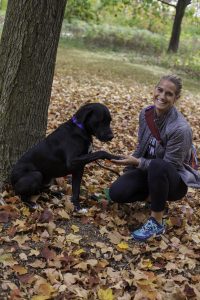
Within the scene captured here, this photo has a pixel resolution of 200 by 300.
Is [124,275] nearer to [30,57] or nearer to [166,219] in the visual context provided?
[166,219]

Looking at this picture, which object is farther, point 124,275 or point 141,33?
point 141,33

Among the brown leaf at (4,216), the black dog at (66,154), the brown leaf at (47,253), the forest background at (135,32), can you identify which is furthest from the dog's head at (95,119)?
the forest background at (135,32)

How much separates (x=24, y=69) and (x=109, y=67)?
14046 mm

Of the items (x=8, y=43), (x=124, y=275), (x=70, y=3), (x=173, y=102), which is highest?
(x=70, y=3)

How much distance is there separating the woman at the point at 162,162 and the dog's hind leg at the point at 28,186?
0.88m

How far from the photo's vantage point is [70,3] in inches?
819

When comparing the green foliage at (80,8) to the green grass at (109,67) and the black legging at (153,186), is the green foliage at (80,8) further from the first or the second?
the black legging at (153,186)

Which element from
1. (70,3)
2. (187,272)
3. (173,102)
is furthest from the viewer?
(70,3)

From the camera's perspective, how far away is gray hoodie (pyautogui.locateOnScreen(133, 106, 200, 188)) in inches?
167

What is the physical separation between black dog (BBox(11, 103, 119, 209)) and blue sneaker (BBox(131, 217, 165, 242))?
2.63ft

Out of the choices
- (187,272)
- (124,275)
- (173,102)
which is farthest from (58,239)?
(173,102)

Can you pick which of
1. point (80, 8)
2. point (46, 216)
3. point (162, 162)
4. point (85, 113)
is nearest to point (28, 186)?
point (46, 216)

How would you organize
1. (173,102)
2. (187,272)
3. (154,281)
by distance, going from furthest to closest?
(173,102), (187,272), (154,281)

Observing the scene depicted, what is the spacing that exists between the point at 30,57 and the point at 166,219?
8.16 ft
